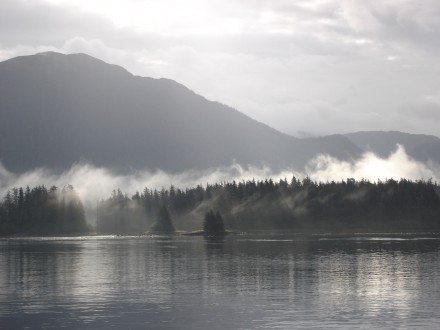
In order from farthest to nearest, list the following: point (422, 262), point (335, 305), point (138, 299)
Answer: point (422, 262) → point (138, 299) → point (335, 305)

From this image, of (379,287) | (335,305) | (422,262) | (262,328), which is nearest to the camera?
(262,328)

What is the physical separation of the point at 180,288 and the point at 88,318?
34.9 metres

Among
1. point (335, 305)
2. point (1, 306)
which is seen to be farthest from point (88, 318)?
point (335, 305)

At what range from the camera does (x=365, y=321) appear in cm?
8456

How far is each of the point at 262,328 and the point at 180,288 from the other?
144ft

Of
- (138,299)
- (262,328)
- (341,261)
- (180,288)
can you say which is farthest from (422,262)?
(262,328)

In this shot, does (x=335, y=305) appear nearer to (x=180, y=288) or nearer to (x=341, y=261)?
(x=180, y=288)

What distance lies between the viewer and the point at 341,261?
606 feet

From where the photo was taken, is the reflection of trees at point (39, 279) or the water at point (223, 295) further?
the reflection of trees at point (39, 279)

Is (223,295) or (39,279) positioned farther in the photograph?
(39,279)

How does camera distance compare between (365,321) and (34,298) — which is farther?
(34,298)

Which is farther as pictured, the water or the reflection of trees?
the reflection of trees

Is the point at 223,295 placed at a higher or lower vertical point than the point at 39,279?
lower

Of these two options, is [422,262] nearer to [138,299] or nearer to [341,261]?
[341,261]
